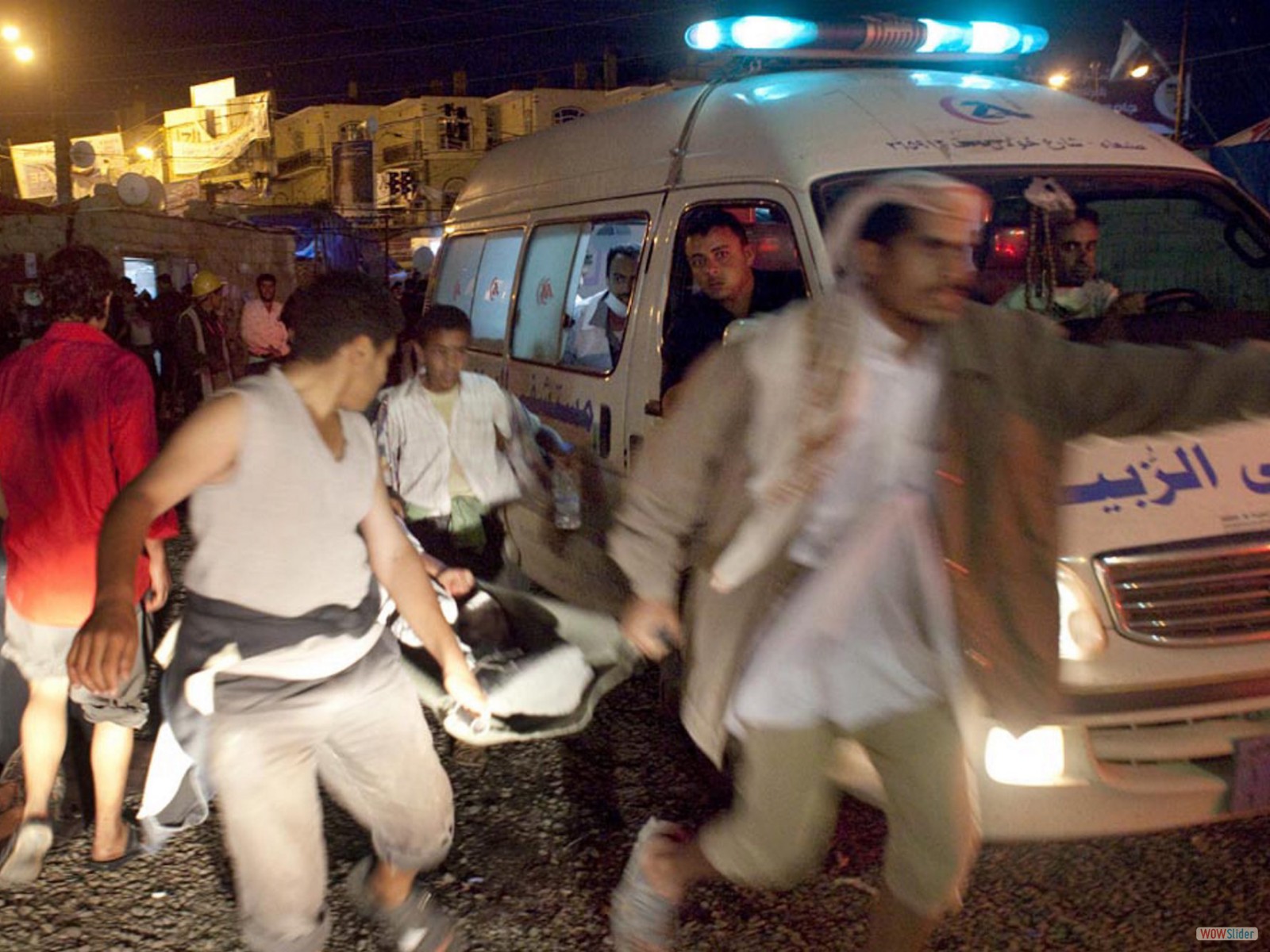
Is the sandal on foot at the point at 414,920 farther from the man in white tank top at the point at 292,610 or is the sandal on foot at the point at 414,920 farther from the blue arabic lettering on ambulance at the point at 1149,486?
the blue arabic lettering on ambulance at the point at 1149,486

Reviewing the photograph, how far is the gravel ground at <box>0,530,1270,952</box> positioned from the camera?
3168 mm

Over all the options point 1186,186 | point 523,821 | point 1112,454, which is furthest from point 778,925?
point 1186,186

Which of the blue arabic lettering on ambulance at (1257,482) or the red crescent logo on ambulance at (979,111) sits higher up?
the red crescent logo on ambulance at (979,111)

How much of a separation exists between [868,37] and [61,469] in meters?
3.50

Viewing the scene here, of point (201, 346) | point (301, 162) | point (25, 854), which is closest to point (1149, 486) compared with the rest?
point (25, 854)

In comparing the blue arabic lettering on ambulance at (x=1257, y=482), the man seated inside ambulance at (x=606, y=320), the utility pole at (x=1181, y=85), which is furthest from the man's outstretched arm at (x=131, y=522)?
the utility pole at (x=1181, y=85)

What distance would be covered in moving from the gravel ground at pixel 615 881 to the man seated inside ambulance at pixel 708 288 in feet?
5.00

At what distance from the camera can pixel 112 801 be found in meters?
3.57

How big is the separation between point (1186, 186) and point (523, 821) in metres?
3.40

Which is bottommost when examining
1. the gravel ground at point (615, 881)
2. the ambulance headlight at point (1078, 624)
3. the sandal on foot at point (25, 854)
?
the gravel ground at point (615, 881)

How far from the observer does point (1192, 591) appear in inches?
113

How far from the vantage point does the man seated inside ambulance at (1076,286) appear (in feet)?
13.3

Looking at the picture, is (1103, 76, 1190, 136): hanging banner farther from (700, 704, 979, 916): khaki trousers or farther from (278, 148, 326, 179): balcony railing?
(278, 148, 326, 179): balcony railing

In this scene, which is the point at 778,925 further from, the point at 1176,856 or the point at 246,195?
the point at 246,195
